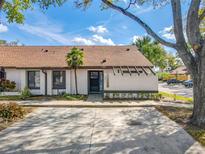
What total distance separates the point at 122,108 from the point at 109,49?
10.9 meters

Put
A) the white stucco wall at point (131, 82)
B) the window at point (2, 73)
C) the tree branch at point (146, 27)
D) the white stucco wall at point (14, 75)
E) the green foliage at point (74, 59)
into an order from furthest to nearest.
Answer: the window at point (2, 73) < the white stucco wall at point (14, 75) < the white stucco wall at point (131, 82) < the green foliage at point (74, 59) < the tree branch at point (146, 27)

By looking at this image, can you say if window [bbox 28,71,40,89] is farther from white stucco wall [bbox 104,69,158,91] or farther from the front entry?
white stucco wall [bbox 104,69,158,91]

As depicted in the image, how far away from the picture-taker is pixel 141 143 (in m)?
7.41

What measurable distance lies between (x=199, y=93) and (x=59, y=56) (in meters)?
15.7

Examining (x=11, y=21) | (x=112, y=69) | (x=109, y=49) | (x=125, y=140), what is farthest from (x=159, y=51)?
(x=125, y=140)

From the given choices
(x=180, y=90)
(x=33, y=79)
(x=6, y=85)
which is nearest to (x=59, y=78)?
(x=33, y=79)

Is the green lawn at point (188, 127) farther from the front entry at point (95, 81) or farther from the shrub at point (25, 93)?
the shrub at point (25, 93)

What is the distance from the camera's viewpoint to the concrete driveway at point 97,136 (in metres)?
6.77

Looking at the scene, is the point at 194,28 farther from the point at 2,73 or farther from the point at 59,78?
the point at 2,73

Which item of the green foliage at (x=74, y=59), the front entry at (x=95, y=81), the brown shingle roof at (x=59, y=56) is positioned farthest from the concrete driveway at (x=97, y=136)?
the front entry at (x=95, y=81)

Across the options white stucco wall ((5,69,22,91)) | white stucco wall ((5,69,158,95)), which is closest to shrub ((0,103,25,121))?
white stucco wall ((5,69,158,95))

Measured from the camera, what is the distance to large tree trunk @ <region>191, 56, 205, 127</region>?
954 cm

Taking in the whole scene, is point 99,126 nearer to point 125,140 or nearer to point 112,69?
point 125,140

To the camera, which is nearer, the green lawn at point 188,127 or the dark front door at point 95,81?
the green lawn at point 188,127
